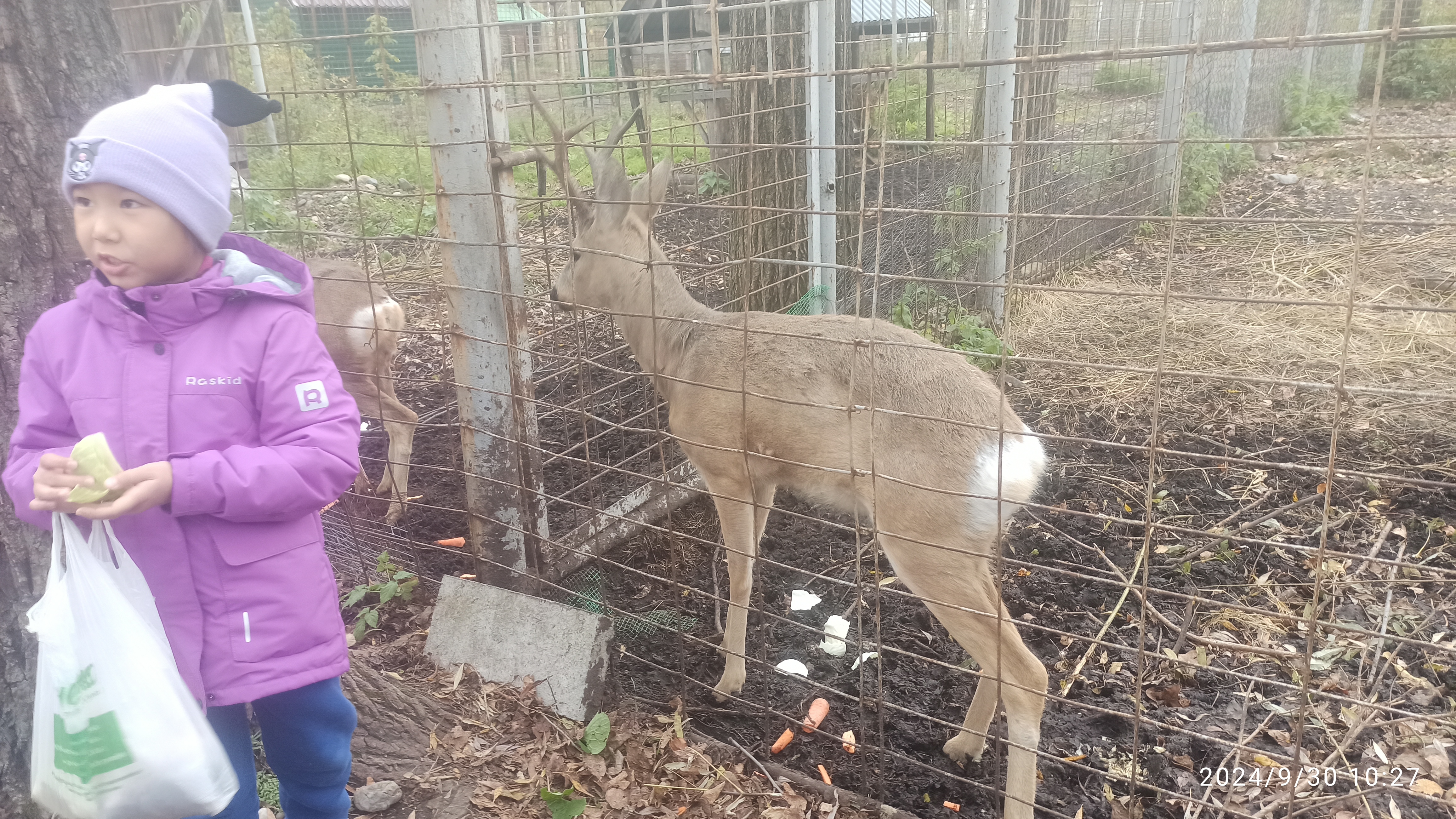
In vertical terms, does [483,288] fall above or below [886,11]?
below

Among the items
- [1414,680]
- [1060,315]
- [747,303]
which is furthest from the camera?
[1060,315]

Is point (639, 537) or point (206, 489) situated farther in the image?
point (639, 537)

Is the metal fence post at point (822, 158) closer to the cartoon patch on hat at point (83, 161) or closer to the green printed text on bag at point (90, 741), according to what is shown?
the cartoon patch on hat at point (83, 161)

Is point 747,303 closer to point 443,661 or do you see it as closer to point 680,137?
point 443,661

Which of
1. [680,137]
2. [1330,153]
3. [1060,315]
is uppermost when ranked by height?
[680,137]

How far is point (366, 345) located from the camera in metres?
5.25

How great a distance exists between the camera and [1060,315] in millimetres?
7273

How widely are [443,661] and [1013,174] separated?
5.04 meters

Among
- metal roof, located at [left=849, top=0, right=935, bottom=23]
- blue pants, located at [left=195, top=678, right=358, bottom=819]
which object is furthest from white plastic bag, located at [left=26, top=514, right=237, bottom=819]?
metal roof, located at [left=849, top=0, right=935, bottom=23]

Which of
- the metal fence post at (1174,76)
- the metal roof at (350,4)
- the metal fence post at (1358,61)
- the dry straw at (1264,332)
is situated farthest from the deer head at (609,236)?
the metal fence post at (1358,61)

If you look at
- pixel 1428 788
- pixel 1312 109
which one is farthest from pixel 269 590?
pixel 1312 109

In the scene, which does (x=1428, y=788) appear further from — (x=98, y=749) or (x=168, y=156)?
→ (x=168, y=156)

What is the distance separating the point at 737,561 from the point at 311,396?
7.28 ft

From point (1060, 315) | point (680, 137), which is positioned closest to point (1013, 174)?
point (1060, 315)
